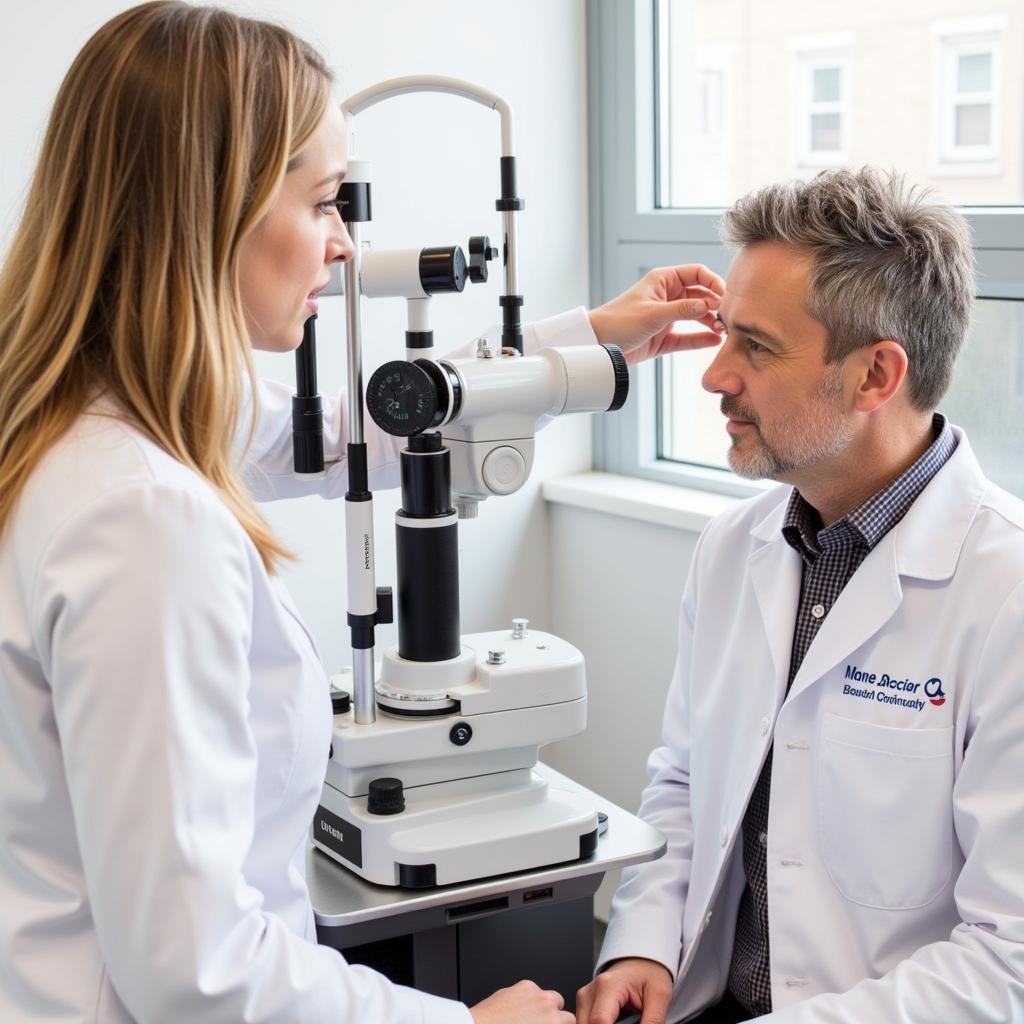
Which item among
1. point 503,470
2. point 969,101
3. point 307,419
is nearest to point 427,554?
point 503,470

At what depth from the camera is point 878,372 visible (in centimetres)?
139

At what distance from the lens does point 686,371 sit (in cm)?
262

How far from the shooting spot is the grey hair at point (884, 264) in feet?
4.51

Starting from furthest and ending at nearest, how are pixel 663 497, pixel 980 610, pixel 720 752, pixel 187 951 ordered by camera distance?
pixel 663 497
pixel 720 752
pixel 980 610
pixel 187 951

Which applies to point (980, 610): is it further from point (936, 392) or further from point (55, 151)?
point (55, 151)

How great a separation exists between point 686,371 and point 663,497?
1.02 ft

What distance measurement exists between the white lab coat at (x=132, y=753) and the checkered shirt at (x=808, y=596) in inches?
23.5

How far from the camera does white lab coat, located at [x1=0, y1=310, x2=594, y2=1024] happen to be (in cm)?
82

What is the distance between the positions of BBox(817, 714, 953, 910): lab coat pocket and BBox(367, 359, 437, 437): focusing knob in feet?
1.75

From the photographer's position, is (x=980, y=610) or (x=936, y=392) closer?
(x=980, y=610)

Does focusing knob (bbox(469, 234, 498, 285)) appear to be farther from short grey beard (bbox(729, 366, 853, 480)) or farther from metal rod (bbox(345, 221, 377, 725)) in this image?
short grey beard (bbox(729, 366, 853, 480))

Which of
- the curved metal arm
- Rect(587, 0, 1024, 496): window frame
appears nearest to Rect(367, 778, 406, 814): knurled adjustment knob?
the curved metal arm

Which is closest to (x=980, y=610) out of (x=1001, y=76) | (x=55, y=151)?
(x=55, y=151)

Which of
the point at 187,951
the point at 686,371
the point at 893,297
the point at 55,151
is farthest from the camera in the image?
the point at 686,371
